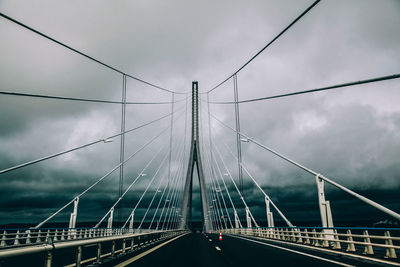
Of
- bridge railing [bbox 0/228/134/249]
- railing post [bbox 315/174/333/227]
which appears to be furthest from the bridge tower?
railing post [bbox 315/174/333/227]

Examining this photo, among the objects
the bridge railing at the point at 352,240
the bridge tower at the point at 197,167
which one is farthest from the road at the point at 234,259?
the bridge tower at the point at 197,167

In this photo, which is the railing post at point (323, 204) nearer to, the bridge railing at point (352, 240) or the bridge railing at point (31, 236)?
the bridge railing at point (352, 240)

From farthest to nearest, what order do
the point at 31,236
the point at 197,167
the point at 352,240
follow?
the point at 197,167 → the point at 31,236 → the point at 352,240

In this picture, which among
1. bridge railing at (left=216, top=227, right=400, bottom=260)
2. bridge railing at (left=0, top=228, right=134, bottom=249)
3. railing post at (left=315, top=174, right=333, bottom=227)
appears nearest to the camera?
bridge railing at (left=216, top=227, right=400, bottom=260)

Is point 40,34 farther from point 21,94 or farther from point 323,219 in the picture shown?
point 323,219

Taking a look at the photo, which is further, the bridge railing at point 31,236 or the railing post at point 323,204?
the bridge railing at point 31,236

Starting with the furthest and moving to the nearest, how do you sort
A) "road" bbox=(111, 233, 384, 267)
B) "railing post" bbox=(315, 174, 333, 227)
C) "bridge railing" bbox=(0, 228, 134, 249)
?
"bridge railing" bbox=(0, 228, 134, 249) < "railing post" bbox=(315, 174, 333, 227) < "road" bbox=(111, 233, 384, 267)

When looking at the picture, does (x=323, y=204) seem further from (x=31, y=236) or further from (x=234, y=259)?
(x=31, y=236)

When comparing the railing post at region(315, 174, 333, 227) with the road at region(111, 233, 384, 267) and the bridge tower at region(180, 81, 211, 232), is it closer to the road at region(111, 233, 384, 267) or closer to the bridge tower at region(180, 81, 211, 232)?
the road at region(111, 233, 384, 267)

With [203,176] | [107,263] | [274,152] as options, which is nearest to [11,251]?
[107,263]

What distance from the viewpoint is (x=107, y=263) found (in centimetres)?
913

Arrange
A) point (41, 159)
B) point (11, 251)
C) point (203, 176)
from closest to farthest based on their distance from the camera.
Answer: point (11, 251), point (41, 159), point (203, 176)

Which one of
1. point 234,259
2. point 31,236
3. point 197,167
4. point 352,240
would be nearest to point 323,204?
point 352,240

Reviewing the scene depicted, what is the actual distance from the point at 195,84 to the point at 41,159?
4855 cm
